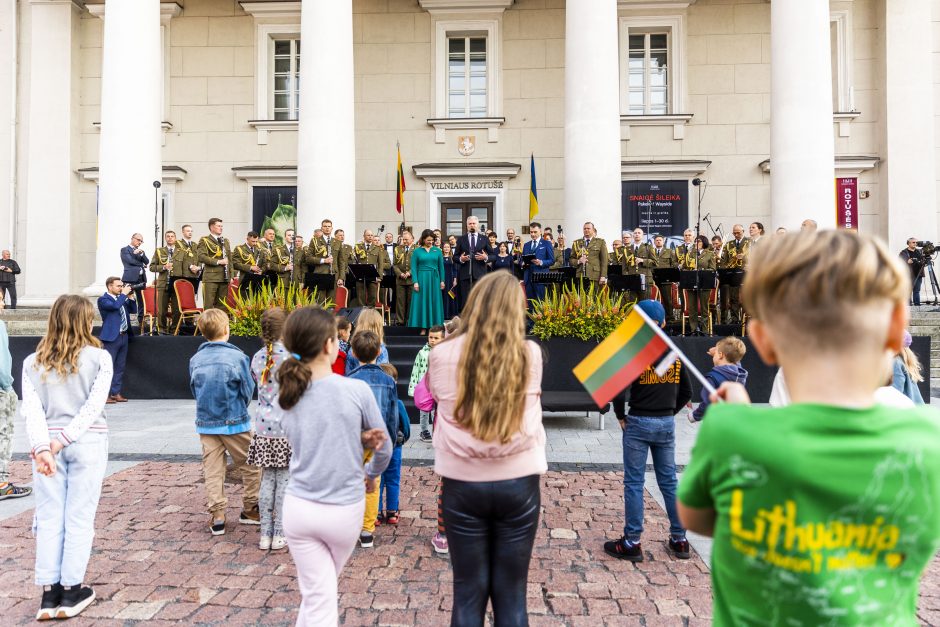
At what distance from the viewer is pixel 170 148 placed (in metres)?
20.0

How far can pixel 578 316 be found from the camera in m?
11.3

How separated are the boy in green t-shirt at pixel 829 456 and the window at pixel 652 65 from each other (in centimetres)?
1920

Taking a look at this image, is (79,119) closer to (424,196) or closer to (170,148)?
(170,148)

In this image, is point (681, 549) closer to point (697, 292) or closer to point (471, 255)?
point (697, 292)

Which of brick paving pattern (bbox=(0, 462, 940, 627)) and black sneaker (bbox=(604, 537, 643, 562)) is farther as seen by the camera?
black sneaker (bbox=(604, 537, 643, 562))

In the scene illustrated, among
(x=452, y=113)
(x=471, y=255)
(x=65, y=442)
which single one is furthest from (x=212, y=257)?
(x=65, y=442)

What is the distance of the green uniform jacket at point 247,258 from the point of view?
14188 millimetres

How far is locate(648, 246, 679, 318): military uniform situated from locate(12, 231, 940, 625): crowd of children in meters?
8.44

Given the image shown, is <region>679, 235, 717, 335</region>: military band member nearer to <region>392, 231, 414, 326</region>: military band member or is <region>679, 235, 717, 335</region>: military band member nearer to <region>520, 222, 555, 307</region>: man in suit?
<region>520, 222, 555, 307</region>: man in suit

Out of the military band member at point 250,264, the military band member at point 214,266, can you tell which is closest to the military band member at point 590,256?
the military band member at point 250,264

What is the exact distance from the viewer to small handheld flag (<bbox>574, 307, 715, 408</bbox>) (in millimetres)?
2293

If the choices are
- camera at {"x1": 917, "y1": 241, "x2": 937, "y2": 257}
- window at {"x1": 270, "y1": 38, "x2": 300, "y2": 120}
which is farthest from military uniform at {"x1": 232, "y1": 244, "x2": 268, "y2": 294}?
camera at {"x1": 917, "y1": 241, "x2": 937, "y2": 257}

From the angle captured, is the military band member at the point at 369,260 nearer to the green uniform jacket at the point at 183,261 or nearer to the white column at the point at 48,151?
the green uniform jacket at the point at 183,261

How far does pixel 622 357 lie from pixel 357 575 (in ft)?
9.48
